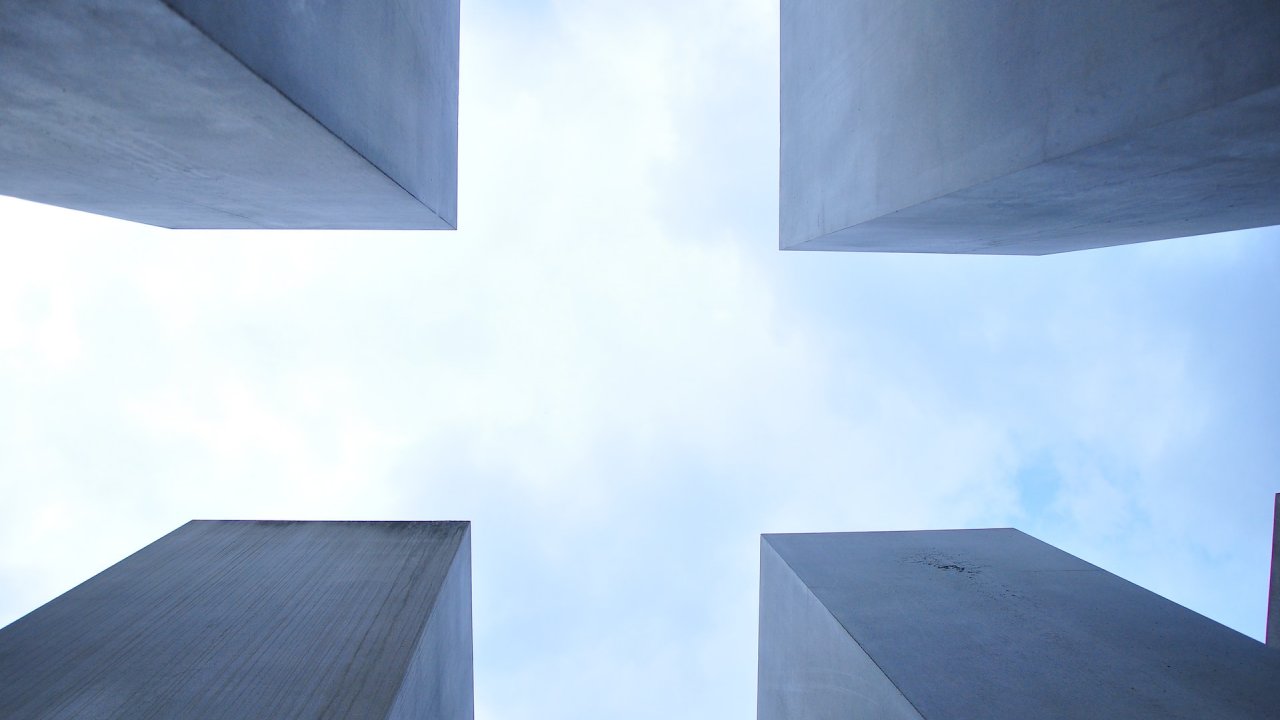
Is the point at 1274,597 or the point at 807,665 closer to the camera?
the point at 807,665

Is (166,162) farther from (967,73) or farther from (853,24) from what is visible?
(853,24)

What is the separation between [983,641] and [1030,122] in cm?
471

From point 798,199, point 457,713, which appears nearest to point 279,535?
point 457,713

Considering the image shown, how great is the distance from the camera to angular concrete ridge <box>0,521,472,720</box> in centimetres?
535

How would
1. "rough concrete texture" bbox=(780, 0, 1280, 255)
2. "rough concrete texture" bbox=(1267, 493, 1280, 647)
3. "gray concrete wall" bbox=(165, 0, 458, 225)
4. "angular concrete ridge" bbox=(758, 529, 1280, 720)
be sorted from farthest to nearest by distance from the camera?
"rough concrete texture" bbox=(1267, 493, 1280, 647), "angular concrete ridge" bbox=(758, 529, 1280, 720), "gray concrete wall" bbox=(165, 0, 458, 225), "rough concrete texture" bbox=(780, 0, 1280, 255)

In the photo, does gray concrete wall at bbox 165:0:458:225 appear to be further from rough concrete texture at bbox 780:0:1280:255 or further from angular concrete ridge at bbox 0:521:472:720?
rough concrete texture at bbox 780:0:1280:255

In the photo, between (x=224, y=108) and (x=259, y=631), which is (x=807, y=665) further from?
(x=224, y=108)

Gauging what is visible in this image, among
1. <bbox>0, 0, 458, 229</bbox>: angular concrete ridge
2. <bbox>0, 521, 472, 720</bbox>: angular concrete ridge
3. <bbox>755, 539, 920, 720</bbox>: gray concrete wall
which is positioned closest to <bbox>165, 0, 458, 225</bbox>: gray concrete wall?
<bbox>0, 0, 458, 229</bbox>: angular concrete ridge

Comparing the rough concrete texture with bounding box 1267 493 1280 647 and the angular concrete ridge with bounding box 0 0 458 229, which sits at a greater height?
the angular concrete ridge with bounding box 0 0 458 229

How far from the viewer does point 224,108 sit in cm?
397

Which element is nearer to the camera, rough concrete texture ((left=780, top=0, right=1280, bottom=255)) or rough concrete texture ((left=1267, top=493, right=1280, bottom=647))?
rough concrete texture ((left=780, top=0, right=1280, bottom=255))

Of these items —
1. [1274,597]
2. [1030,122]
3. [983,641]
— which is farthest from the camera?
[1274,597]

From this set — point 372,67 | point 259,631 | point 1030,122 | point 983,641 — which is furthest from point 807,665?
point 372,67

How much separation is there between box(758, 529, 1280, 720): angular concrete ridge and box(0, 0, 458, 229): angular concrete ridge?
645cm
